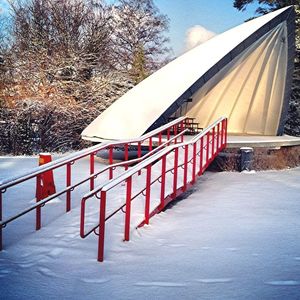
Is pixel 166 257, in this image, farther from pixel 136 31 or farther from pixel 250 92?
pixel 136 31

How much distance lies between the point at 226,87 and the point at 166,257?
1102 centimetres

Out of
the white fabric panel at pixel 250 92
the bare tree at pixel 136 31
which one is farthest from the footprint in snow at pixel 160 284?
the bare tree at pixel 136 31

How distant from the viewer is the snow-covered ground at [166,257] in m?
2.90

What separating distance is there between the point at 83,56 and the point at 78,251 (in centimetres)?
1597

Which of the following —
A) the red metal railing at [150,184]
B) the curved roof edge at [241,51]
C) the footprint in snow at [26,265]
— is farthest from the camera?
the curved roof edge at [241,51]

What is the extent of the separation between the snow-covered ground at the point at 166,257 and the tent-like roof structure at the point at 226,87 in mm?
3916

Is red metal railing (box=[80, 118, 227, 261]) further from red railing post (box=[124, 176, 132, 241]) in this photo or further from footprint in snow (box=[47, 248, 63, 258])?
footprint in snow (box=[47, 248, 63, 258])

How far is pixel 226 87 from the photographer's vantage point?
→ 45.3 feet

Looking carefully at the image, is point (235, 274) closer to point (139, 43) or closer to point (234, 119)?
point (234, 119)

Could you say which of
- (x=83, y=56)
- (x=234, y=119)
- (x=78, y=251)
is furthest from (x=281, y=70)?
(x=78, y=251)

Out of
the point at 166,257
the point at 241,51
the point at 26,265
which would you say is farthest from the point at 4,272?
the point at 241,51

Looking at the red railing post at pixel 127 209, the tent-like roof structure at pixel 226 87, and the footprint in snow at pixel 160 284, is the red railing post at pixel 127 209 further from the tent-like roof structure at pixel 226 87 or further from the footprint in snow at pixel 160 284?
the tent-like roof structure at pixel 226 87

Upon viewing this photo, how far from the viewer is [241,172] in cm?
945

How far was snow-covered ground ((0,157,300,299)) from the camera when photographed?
290cm
